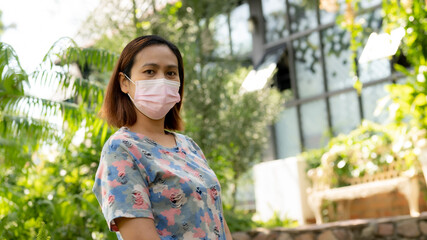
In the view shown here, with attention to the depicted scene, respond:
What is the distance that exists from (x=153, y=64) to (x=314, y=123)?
10.7 metres

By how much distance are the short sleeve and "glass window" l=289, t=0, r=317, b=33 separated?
11.1m

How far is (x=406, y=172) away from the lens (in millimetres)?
6715

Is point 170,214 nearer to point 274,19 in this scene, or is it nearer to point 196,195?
point 196,195

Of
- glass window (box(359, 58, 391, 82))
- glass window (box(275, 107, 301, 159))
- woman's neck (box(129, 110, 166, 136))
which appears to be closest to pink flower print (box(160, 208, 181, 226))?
woman's neck (box(129, 110, 166, 136))

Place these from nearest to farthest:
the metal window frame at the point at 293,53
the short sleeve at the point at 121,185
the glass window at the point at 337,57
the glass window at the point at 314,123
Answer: the short sleeve at the point at 121,185 < the metal window frame at the point at 293,53 < the glass window at the point at 337,57 < the glass window at the point at 314,123

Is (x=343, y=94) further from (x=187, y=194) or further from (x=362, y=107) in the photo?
(x=187, y=194)

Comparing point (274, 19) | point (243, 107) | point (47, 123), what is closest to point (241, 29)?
point (274, 19)

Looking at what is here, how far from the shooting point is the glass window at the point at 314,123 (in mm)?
12258

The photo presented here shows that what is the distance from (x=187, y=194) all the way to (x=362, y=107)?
10.1 metres

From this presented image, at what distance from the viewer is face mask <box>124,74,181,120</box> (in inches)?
80.2

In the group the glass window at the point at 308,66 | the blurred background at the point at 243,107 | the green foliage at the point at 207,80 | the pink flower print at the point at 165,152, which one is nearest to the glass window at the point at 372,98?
the blurred background at the point at 243,107

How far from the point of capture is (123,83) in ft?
7.03

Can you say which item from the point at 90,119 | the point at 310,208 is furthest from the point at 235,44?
the point at 90,119

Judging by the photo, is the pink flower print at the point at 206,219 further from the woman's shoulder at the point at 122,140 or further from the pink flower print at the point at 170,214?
the woman's shoulder at the point at 122,140
